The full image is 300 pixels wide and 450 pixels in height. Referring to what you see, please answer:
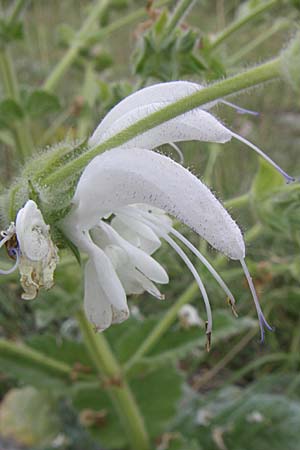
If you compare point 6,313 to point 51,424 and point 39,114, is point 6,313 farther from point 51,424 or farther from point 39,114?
point 39,114

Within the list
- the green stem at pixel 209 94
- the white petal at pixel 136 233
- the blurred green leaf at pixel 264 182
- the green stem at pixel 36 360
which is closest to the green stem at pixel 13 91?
the green stem at pixel 36 360

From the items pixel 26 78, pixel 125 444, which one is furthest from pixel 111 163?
pixel 26 78

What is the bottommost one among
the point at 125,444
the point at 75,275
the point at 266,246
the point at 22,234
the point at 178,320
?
the point at 266,246

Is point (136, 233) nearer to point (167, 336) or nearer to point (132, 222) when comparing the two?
point (132, 222)

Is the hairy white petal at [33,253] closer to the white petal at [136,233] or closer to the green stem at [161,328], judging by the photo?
the white petal at [136,233]

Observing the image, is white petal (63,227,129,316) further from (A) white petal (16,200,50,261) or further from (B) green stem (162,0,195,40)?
(B) green stem (162,0,195,40)
